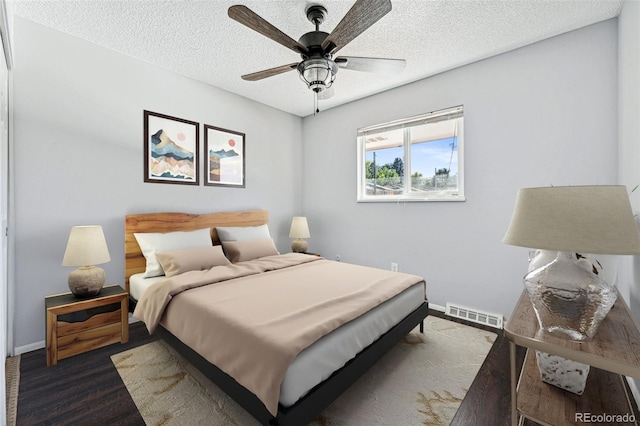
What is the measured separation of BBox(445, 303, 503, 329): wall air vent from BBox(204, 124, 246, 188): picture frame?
294 cm

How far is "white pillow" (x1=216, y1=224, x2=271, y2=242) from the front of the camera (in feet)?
10.5

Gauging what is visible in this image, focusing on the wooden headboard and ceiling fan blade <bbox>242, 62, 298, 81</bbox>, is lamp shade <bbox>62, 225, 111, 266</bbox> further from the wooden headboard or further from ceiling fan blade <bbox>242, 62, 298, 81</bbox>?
ceiling fan blade <bbox>242, 62, 298, 81</bbox>

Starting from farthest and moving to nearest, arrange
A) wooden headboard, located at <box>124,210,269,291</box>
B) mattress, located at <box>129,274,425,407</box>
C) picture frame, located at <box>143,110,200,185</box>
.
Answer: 1. picture frame, located at <box>143,110,200,185</box>
2. wooden headboard, located at <box>124,210,269,291</box>
3. mattress, located at <box>129,274,425,407</box>

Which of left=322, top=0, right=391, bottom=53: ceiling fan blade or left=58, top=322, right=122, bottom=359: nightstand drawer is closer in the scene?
left=322, top=0, right=391, bottom=53: ceiling fan blade

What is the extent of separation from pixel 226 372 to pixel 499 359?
2.00 metres

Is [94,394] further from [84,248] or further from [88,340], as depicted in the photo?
[84,248]

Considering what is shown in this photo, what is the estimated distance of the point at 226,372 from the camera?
1452 millimetres

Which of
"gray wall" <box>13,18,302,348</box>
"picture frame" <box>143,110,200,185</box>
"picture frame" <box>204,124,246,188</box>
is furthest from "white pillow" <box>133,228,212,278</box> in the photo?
"picture frame" <box>204,124,246,188</box>

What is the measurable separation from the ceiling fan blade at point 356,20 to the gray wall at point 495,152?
6.00ft

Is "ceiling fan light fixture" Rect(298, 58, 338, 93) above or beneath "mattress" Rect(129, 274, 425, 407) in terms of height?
above

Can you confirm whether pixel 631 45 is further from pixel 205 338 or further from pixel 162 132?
pixel 162 132

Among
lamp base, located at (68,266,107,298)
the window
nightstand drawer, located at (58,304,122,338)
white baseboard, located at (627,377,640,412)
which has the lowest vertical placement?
white baseboard, located at (627,377,640,412)

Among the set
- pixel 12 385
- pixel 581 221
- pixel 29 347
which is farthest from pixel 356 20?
pixel 29 347

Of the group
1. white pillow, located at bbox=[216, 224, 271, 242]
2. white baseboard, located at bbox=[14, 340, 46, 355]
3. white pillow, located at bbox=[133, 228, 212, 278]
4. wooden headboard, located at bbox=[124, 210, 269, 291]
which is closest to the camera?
white baseboard, located at bbox=[14, 340, 46, 355]
